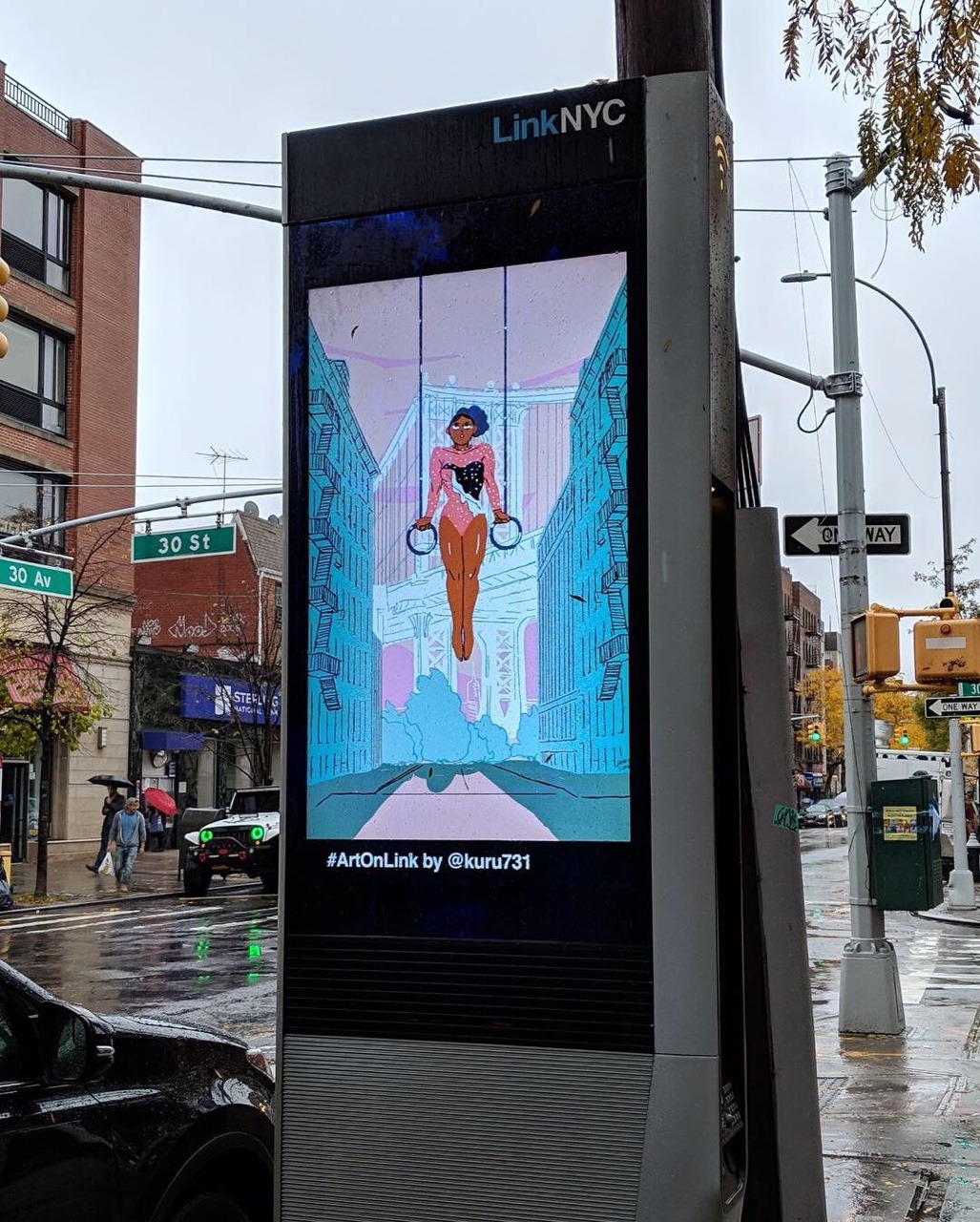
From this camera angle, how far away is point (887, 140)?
771 centimetres

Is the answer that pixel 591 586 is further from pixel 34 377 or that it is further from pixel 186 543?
pixel 34 377

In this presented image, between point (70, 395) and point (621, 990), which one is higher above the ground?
point (70, 395)

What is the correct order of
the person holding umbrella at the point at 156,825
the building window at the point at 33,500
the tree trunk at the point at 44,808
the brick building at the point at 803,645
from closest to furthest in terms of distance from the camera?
1. the tree trunk at the point at 44,808
2. the building window at the point at 33,500
3. the person holding umbrella at the point at 156,825
4. the brick building at the point at 803,645

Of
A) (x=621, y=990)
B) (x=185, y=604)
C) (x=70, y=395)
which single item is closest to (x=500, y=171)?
(x=621, y=990)

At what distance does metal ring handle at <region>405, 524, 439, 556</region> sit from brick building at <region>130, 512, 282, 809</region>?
32.7 m

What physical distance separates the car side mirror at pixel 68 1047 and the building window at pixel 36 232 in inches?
1282

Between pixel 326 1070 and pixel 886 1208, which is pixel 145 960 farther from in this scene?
pixel 326 1070

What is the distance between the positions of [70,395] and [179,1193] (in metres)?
34.0

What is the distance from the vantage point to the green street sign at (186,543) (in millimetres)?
20984

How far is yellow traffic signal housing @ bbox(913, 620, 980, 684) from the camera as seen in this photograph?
484 inches

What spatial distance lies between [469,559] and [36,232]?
34.6 m

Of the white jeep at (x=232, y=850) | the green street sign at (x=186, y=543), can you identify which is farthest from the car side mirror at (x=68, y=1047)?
the white jeep at (x=232, y=850)

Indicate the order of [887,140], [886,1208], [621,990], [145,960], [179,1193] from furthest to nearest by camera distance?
1. [145,960]
2. [887,140]
3. [886,1208]
4. [179,1193]
5. [621,990]

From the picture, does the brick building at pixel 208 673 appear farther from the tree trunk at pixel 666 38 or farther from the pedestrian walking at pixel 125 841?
the tree trunk at pixel 666 38
